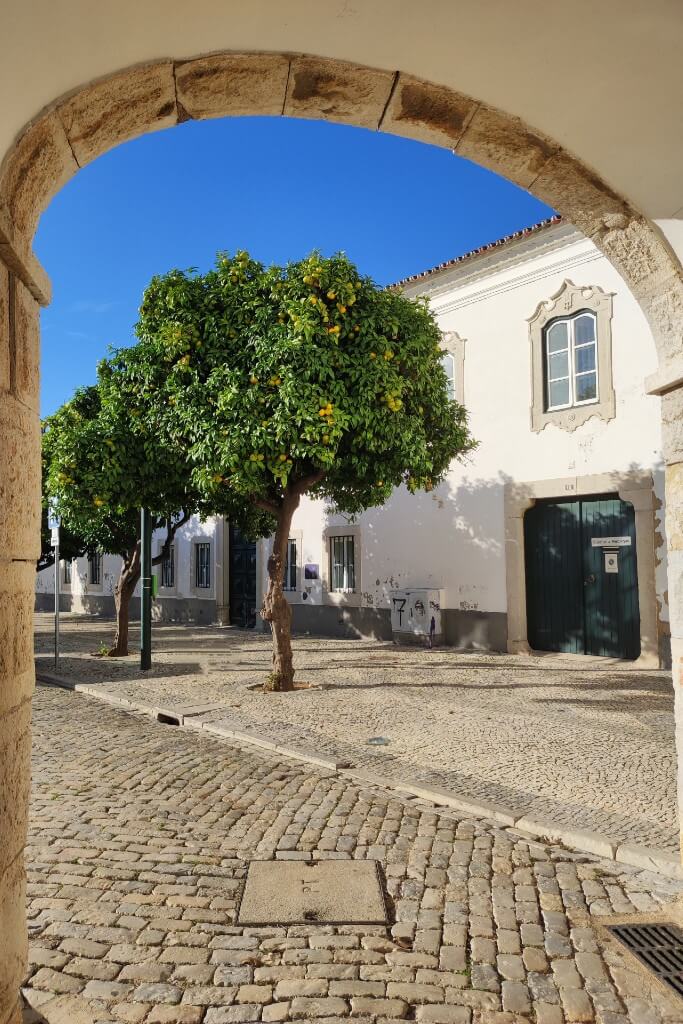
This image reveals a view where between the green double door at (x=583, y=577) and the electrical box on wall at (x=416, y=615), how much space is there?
1683 mm

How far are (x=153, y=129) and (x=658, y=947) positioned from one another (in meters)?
3.80

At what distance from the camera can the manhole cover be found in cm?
320

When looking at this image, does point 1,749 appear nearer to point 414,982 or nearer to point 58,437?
point 414,982

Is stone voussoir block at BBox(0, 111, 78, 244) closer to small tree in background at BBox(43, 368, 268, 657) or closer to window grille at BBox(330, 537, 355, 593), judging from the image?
small tree in background at BBox(43, 368, 268, 657)

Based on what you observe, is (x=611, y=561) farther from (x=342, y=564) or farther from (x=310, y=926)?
(x=310, y=926)

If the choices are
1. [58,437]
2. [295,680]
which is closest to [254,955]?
[295,680]

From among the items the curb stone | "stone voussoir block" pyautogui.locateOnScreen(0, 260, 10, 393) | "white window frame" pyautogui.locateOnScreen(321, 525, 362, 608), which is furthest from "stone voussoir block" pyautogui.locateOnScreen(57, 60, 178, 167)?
"white window frame" pyautogui.locateOnScreen(321, 525, 362, 608)

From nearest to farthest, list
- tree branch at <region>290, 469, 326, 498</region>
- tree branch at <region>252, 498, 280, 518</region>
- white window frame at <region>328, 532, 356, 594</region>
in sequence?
tree branch at <region>290, 469, 326, 498</region>, tree branch at <region>252, 498, 280, 518</region>, white window frame at <region>328, 532, 356, 594</region>

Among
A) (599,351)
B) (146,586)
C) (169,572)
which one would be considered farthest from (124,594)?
(169,572)

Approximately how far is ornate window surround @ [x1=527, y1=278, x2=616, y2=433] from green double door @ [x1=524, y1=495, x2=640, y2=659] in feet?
4.42

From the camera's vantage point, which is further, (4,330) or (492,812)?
(492,812)

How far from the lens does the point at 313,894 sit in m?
3.41

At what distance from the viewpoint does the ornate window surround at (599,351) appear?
37.3 ft

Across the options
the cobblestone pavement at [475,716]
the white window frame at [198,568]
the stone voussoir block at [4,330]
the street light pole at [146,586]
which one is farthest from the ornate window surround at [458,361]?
the stone voussoir block at [4,330]
